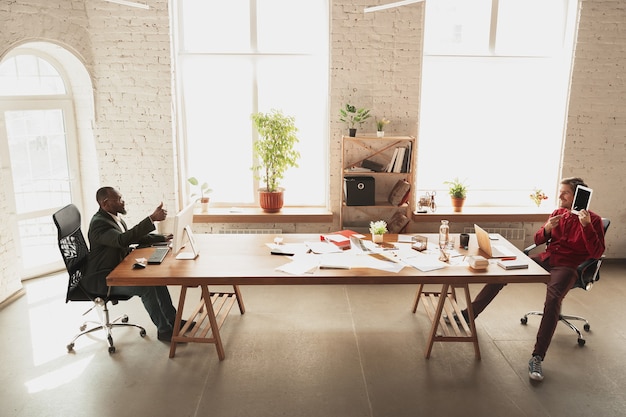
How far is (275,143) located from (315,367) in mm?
2832

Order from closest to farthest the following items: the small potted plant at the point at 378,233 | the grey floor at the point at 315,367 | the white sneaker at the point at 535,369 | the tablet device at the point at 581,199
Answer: the grey floor at the point at 315,367 < the white sneaker at the point at 535,369 < the tablet device at the point at 581,199 < the small potted plant at the point at 378,233

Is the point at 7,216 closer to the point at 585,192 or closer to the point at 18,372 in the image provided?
the point at 18,372

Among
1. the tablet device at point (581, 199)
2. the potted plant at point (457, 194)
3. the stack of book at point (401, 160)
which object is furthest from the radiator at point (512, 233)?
the tablet device at point (581, 199)

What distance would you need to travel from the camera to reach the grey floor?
148 inches

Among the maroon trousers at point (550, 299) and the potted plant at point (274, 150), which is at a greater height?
the potted plant at point (274, 150)

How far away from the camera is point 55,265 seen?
6.32 metres

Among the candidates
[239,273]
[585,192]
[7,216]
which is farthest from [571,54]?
[7,216]

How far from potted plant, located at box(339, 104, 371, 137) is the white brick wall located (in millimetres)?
101

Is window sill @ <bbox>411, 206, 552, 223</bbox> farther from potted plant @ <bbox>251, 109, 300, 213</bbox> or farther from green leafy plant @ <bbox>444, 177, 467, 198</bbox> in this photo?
potted plant @ <bbox>251, 109, 300, 213</bbox>

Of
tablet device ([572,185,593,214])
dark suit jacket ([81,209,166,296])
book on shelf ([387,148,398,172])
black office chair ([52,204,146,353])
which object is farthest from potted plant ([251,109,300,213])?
tablet device ([572,185,593,214])

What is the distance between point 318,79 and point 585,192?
11.0 ft

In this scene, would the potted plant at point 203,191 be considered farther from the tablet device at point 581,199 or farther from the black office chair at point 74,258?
the tablet device at point 581,199

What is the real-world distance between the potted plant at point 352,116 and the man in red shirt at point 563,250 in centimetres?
236

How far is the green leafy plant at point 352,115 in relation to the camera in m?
6.12
